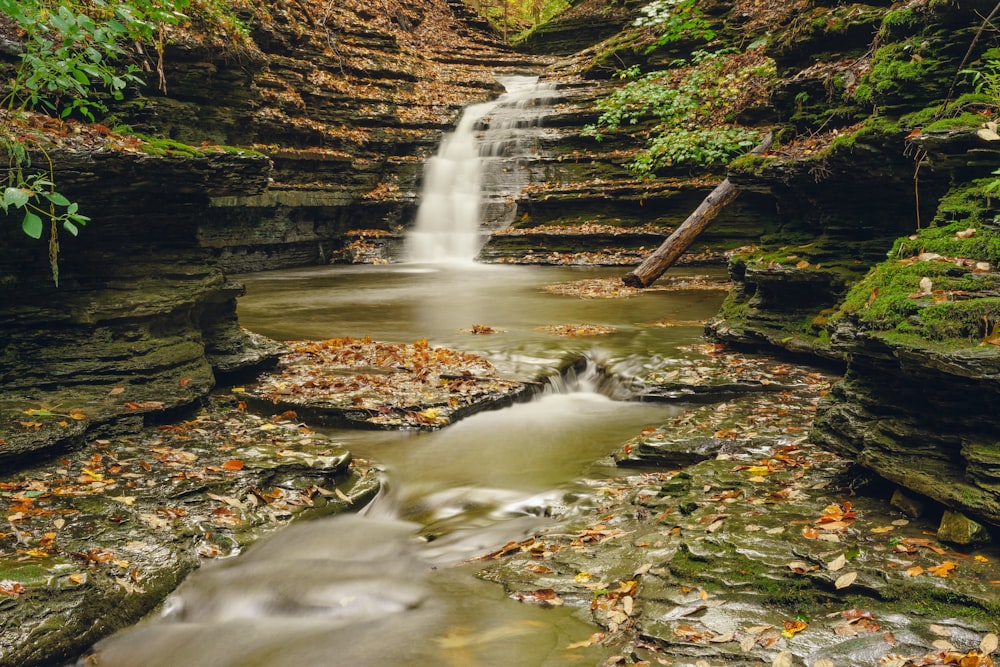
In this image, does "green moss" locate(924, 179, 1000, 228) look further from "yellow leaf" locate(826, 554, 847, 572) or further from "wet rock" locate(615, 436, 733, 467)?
"yellow leaf" locate(826, 554, 847, 572)

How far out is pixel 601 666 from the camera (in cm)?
292

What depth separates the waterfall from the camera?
2058cm

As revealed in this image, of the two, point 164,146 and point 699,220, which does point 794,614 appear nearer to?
point 164,146

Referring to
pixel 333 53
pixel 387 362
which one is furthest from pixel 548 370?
pixel 333 53

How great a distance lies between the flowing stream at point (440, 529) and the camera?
3400 mm

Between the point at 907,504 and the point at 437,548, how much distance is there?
278 centimetres

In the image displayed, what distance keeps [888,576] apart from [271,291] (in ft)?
45.5

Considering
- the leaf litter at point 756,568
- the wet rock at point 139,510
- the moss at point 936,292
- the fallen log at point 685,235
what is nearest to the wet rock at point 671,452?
the leaf litter at point 756,568

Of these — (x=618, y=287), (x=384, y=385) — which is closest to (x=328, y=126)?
(x=618, y=287)

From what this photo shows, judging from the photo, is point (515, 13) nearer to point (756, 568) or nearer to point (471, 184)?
point (471, 184)

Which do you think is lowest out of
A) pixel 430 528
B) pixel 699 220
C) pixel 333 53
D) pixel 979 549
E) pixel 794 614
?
pixel 430 528

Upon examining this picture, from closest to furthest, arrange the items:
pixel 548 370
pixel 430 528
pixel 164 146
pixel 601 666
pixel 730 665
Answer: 1. pixel 730 665
2. pixel 601 666
3. pixel 430 528
4. pixel 164 146
5. pixel 548 370

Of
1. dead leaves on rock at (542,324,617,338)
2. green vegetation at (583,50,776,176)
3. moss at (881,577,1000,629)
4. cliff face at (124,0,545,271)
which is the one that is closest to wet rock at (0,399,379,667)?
moss at (881,577,1000,629)

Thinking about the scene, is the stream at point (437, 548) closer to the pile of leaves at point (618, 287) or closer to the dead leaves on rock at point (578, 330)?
the dead leaves on rock at point (578, 330)
